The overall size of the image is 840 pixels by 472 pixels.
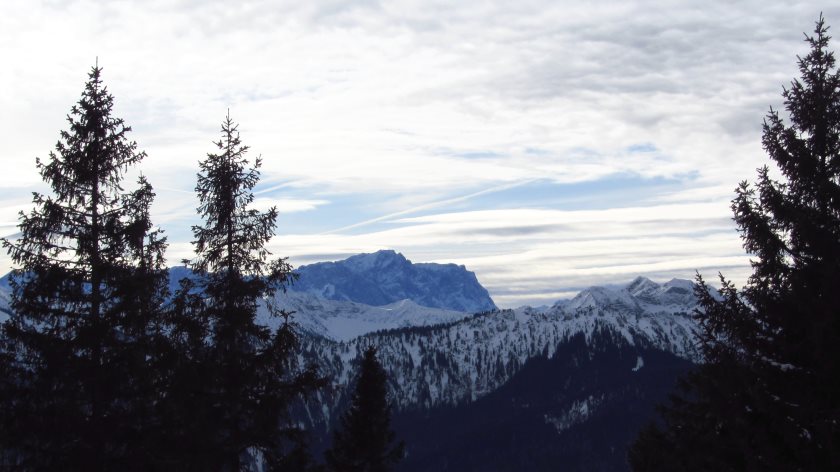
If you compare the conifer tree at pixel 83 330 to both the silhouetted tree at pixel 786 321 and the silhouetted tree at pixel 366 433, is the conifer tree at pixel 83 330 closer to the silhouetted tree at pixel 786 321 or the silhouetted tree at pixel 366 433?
the silhouetted tree at pixel 786 321

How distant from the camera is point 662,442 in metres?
32.1

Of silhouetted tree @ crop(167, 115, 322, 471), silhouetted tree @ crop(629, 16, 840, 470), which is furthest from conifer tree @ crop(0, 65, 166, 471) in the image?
silhouetted tree @ crop(629, 16, 840, 470)

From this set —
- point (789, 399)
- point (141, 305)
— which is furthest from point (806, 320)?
point (141, 305)

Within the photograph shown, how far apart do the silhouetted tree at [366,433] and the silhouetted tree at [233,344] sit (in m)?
17.3

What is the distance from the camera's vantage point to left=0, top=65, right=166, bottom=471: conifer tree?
69.2ft

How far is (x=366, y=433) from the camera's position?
146 ft

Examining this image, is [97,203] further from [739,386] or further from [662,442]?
[662,442]

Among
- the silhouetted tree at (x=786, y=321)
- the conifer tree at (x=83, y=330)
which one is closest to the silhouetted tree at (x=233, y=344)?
the conifer tree at (x=83, y=330)

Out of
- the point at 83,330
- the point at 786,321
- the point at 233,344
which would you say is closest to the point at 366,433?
the point at 233,344

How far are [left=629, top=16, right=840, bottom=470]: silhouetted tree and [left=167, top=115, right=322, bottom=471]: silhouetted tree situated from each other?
12.7 metres

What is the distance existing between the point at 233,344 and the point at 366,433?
781 inches

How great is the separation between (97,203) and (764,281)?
55.3 ft

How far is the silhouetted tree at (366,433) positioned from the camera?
44.1m

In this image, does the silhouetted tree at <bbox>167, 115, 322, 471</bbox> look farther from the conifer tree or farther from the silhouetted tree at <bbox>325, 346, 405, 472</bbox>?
the silhouetted tree at <bbox>325, 346, 405, 472</bbox>
